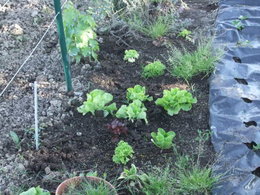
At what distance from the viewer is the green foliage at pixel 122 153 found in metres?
3.18

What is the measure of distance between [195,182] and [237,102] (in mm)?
1248

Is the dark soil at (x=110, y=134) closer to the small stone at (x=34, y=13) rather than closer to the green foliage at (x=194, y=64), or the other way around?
the green foliage at (x=194, y=64)

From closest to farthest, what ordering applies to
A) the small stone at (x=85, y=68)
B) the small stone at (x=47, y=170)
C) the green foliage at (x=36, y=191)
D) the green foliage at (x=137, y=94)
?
the green foliage at (x=36, y=191) → the small stone at (x=47, y=170) → the green foliage at (x=137, y=94) → the small stone at (x=85, y=68)

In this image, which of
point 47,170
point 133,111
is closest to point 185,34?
point 133,111

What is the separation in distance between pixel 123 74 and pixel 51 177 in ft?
5.43

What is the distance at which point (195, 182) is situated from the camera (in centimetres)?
295

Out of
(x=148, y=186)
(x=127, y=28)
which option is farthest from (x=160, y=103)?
(x=127, y=28)

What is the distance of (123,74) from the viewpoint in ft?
14.4

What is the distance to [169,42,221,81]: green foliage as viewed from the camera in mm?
4258

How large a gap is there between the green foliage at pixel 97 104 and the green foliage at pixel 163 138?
1.68ft

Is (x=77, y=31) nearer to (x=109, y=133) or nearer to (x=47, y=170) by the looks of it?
(x=109, y=133)

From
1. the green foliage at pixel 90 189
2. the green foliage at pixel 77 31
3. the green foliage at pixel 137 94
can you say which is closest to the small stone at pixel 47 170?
the green foliage at pixel 90 189

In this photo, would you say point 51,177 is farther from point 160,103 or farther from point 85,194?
point 160,103

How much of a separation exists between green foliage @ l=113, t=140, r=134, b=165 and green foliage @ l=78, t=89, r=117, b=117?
519 mm
